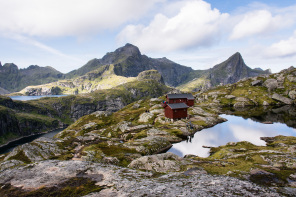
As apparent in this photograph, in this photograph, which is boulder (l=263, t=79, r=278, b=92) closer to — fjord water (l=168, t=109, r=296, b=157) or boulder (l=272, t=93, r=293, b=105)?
boulder (l=272, t=93, r=293, b=105)

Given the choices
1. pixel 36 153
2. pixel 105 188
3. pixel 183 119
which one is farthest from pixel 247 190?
pixel 183 119

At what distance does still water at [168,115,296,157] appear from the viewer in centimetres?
6425

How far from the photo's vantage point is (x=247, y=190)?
41.8 ft

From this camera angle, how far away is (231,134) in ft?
278

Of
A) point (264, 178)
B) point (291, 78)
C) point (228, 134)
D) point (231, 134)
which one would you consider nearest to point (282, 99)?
point (291, 78)

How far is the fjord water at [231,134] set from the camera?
6506cm

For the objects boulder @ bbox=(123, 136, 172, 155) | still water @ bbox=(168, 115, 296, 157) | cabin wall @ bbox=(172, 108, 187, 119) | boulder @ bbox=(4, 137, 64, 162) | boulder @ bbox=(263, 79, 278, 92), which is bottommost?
still water @ bbox=(168, 115, 296, 157)

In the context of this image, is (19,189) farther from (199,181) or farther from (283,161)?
(283,161)

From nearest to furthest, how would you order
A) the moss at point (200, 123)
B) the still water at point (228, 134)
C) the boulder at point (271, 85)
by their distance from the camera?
the still water at point (228, 134) → the moss at point (200, 123) → the boulder at point (271, 85)

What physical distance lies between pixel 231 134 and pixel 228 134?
59.7 inches

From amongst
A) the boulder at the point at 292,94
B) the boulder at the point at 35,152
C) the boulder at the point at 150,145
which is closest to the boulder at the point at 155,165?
the boulder at the point at 150,145

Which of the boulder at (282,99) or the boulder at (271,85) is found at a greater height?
the boulder at (271,85)

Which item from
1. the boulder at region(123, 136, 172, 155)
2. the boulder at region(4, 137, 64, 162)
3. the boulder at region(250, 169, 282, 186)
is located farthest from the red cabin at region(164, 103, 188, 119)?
the boulder at region(250, 169, 282, 186)

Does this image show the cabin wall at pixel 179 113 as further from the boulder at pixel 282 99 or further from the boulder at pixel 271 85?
the boulder at pixel 271 85
